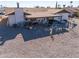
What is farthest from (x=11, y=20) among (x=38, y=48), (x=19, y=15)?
(x=38, y=48)

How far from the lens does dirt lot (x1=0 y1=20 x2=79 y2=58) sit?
64.1ft

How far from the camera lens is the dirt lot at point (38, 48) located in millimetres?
19547

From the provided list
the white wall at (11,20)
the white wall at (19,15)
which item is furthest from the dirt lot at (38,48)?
the white wall at (11,20)

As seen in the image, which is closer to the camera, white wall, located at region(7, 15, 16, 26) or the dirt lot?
the dirt lot

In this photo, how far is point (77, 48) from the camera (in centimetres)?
2256

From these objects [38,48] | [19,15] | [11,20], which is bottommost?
[38,48]

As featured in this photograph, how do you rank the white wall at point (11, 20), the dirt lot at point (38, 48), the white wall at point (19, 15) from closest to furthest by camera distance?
the dirt lot at point (38, 48) < the white wall at point (19, 15) < the white wall at point (11, 20)

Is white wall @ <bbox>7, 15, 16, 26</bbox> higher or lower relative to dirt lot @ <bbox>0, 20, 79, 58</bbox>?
higher

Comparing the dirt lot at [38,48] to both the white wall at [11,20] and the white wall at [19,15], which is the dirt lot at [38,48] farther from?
the white wall at [11,20]

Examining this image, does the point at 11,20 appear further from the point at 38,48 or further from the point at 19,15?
the point at 38,48

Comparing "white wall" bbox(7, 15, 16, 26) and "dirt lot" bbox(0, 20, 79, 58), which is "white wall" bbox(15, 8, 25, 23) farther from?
"dirt lot" bbox(0, 20, 79, 58)

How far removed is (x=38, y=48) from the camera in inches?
877

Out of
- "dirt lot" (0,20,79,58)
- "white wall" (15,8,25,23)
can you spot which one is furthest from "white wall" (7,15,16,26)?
"dirt lot" (0,20,79,58)

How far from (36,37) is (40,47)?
5.16 metres
